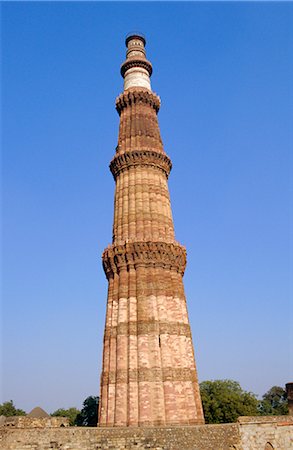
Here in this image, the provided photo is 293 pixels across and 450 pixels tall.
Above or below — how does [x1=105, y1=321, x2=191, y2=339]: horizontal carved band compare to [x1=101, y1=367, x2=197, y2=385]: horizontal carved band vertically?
above

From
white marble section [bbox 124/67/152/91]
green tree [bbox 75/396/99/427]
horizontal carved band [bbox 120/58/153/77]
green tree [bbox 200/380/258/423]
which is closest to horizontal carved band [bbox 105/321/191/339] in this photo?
white marble section [bbox 124/67/152/91]

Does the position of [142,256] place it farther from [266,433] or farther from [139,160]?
[266,433]

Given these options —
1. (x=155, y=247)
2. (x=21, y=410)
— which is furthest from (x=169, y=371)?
(x=21, y=410)

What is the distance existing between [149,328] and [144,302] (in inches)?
55.1

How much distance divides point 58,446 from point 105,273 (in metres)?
10.7

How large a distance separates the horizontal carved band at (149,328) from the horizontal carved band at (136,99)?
15.9 m

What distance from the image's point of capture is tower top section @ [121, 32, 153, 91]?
2959 cm

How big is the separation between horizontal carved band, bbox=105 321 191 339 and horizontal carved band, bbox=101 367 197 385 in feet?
5.73

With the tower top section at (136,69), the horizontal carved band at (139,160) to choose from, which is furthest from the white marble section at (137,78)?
the horizontal carved band at (139,160)

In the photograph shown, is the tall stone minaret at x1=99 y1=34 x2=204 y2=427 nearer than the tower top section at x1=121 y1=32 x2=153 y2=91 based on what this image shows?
Yes

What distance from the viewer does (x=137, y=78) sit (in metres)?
29.6

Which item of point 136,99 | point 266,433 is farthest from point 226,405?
point 136,99

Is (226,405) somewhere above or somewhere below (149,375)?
above

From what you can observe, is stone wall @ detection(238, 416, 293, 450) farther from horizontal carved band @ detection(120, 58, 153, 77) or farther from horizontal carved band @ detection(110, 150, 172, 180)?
horizontal carved band @ detection(120, 58, 153, 77)
